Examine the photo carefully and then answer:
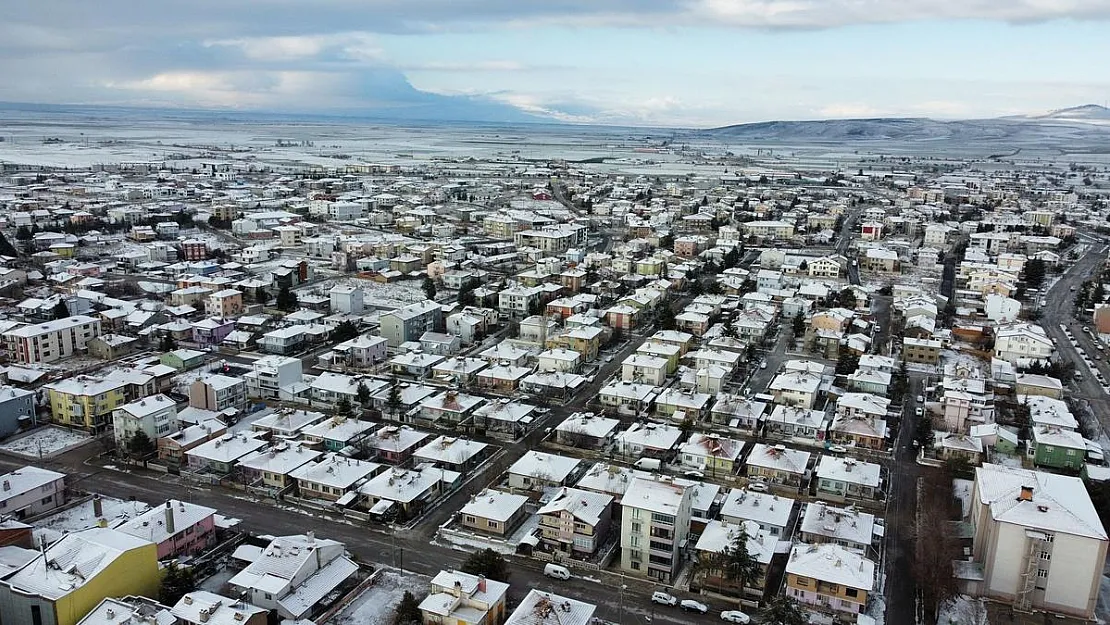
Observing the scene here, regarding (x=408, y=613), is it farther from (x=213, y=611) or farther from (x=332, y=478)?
(x=332, y=478)

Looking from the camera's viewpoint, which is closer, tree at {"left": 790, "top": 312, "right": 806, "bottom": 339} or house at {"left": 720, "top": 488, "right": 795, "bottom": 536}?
house at {"left": 720, "top": 488, "right": 795, "bottom": 536}

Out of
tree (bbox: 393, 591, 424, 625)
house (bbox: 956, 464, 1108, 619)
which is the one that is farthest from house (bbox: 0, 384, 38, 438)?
house (bbox: 956, 464, 1108, 619)

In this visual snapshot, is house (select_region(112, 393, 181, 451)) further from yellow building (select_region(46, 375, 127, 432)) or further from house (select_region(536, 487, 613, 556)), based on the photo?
house (select_region(536, 487, 613, 556))

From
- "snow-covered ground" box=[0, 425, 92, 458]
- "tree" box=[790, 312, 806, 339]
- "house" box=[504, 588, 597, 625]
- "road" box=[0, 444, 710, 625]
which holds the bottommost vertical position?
"road" box=[0, 444, 710, 625]

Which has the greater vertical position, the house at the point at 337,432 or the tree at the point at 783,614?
the tree at the point at 783,614

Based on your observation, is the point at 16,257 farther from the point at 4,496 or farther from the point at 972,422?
the point at 972,422

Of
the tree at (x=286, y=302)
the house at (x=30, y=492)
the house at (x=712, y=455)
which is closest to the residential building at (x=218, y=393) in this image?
the house at (x=30, y=492)

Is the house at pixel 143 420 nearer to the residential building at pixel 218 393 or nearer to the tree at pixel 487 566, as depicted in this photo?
the residential building at pixel 218 393
